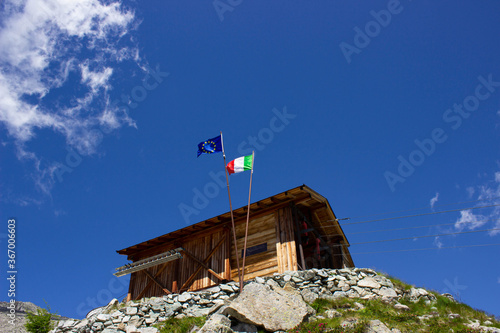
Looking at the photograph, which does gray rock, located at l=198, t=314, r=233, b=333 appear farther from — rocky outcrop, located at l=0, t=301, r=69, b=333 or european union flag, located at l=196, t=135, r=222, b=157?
rocky outcrop, located at l=0, t=301, r=69, b=333

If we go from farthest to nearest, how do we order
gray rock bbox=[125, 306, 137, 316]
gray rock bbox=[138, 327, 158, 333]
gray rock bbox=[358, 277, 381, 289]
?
gray rock bbox=[125, 306, 137, 316] < gray rock bbox=[358, 277, 381, 289] < gray rock bbox=[138, 327, 158, 333]

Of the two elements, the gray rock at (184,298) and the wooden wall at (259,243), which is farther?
the wooden wall at (259,243)

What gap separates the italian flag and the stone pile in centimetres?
494

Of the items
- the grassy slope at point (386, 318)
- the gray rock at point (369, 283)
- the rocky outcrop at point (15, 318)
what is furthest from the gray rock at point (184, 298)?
the rocky outcrop at point (15, 318)

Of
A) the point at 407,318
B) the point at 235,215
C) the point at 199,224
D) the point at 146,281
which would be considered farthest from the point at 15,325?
the point at 407,318

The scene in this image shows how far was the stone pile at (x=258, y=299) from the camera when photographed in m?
12.1

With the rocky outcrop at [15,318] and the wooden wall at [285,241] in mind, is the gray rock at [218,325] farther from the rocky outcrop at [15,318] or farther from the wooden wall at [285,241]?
the rocky outcrop at [15,318]

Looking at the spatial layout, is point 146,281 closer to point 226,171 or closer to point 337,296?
point 226,171

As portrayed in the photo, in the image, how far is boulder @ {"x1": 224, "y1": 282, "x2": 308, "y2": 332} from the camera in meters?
11.5

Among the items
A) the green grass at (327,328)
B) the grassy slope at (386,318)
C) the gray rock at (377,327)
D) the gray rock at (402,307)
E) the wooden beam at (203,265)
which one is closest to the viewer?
the gray rock at (377,327)

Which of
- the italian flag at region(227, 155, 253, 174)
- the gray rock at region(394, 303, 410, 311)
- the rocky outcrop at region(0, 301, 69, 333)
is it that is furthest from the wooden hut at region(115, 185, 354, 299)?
the rocky outcrop at region(0, 301, 69, 333)

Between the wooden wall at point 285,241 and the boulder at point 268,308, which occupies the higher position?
the wooden wall at point 285,241

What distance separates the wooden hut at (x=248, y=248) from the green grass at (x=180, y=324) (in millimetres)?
4292

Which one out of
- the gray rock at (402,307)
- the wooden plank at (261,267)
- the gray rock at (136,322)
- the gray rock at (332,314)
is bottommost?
the gray rock at (332,314)
